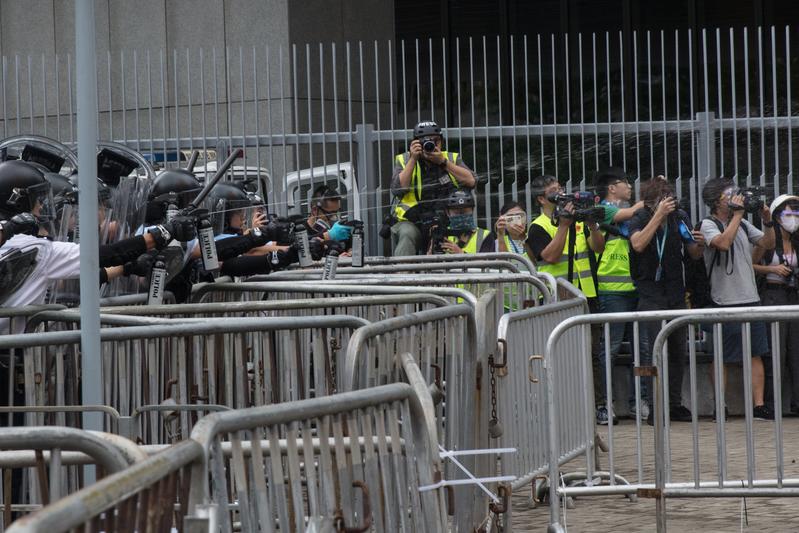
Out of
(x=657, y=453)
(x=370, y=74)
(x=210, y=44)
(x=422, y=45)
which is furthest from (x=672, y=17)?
(x=657, y=453)

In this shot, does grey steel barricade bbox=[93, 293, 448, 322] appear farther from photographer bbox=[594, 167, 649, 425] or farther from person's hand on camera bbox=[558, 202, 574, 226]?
photographer bbox=[594, 167, 649, 425]

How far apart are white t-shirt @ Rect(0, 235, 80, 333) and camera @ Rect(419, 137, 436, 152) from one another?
510 cm

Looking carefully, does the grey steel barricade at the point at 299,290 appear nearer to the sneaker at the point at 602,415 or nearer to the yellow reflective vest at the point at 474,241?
the sneaker at the point at 602,415

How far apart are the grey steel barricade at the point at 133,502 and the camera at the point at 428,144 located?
9300mm

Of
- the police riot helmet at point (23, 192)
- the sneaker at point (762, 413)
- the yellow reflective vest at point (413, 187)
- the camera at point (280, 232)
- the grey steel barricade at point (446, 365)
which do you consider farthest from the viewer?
the yellow reflective vest at point (413, 187)

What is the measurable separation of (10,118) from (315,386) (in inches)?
386

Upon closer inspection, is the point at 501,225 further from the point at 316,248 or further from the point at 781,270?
the point at 316,248

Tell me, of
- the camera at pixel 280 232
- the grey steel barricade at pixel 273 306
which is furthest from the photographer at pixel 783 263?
the grey steel barricade at pixel 273 306

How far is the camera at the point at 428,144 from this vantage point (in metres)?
12.2

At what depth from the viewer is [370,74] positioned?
15930 millimetres

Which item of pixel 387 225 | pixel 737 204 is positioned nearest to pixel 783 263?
pixel 737 204

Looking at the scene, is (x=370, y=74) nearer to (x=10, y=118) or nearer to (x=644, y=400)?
(x=10, y=118)

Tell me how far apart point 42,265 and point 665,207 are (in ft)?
19.8

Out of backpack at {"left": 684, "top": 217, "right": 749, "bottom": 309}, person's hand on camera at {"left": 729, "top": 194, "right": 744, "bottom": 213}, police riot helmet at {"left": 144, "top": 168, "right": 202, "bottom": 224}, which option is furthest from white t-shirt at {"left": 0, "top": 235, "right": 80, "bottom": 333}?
person's hand on camera at {"left": 729, "top": 194, "right": 744, "bottom": 213}
